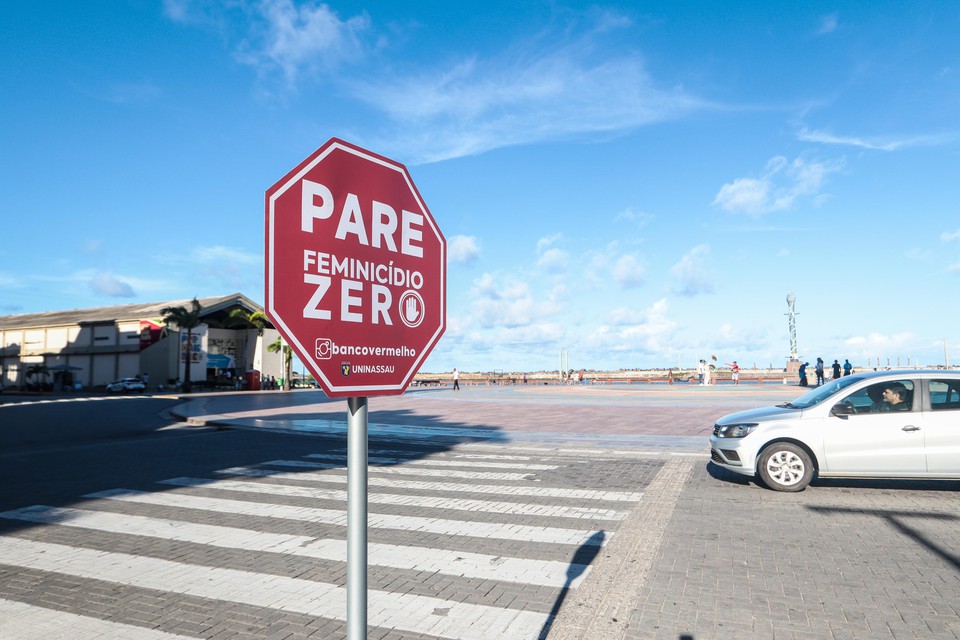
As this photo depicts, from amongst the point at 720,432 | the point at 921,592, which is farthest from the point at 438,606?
the point at 720,432

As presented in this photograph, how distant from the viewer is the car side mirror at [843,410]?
908 centimetres

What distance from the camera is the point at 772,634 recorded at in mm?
4348

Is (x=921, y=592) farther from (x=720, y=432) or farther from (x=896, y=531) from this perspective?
(x=720, y=432)

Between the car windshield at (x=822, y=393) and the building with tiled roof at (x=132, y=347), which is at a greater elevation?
the building with tiled roof at (x=132, y=347)

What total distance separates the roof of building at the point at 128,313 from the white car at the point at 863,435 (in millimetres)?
54220

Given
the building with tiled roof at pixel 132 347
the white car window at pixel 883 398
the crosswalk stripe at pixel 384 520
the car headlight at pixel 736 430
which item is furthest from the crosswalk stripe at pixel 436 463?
the building with tiled roof at pixel 132 347

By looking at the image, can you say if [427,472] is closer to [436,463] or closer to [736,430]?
[436,463]

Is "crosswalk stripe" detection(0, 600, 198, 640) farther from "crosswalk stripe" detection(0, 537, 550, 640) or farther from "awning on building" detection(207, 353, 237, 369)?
"awning on building" detection(207, 353, 237, 369)

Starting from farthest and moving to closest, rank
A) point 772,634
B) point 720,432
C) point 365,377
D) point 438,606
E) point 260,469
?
point 260,469 → point 720,432 → point 438,606 → point 772,634 → point 365,377

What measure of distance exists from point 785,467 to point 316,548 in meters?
6.51

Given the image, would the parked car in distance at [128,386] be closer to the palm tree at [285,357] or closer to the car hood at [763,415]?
the palm tree at [285,357]

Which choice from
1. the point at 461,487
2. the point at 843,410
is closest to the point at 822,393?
the point at 843,410

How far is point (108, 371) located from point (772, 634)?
64404 mm

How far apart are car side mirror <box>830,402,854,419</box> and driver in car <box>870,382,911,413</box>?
1.00 feet
